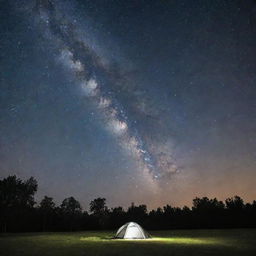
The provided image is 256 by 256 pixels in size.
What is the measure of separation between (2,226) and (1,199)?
22.8 feet

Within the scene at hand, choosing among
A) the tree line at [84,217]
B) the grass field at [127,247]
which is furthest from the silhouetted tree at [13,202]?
the grass field at [127,247]

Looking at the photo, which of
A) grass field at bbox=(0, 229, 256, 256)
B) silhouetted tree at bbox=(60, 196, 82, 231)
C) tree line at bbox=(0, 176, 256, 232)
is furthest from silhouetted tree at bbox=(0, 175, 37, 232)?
grass field at bbox=(0, 229, 256, 256)

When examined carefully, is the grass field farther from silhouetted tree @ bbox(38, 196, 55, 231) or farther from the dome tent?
silhouetted tree @ bbox(38, 196, 55, 231)

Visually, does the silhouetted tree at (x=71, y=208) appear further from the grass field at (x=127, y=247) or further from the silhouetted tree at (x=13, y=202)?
the grass field at (x=127, y=247)

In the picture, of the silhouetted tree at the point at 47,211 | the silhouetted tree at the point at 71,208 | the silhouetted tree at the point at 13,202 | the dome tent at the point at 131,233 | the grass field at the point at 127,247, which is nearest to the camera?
the grass field at the point at 127,247

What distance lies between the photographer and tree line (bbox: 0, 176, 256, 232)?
226ft

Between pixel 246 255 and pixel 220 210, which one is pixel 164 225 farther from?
pixel 246 255

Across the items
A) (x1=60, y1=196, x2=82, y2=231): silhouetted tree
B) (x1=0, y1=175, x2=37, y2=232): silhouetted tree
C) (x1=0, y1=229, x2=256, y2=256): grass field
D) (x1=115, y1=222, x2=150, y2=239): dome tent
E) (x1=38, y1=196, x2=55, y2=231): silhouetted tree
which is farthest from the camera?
(x1=60, y1=196, x2=82, y2=231): silhouetted tree

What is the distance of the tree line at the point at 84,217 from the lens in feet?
226

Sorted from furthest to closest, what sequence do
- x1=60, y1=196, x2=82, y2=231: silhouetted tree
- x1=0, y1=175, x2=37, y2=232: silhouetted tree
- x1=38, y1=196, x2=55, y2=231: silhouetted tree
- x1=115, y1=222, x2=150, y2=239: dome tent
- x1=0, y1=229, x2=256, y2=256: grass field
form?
x1=60, y1=196, x2=82, y2=231: silhouetted tree → x1=38, y1=196, x2=55, y2=231: silhouetted tree → x1=0, y1=175, x2=37, y2=232: silhouetted tree → x1=115, y1=222, x2=150, y2=239: dome tent → x1=0, y1=229, x2=256, y2=256: grass field

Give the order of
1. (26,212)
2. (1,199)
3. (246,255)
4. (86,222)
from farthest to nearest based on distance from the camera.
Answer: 1. (86,222)
2. (26,212)
3. (1,199)
4. (246,255)

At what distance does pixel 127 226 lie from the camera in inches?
1085

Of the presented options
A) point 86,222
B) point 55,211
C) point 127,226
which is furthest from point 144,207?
point 127,226

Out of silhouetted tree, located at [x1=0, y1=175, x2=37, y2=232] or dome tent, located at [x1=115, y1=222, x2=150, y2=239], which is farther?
silhouetted tree, located at [x1=0, y1=175, x2=37, y2=232]
